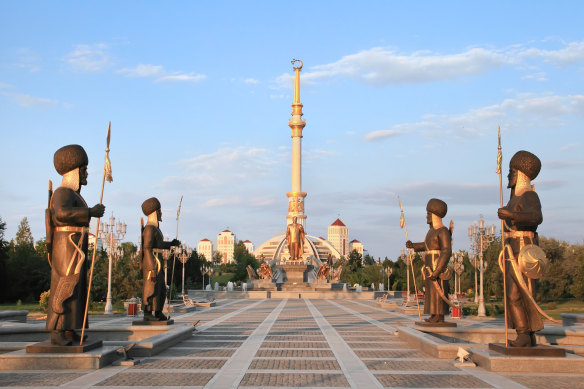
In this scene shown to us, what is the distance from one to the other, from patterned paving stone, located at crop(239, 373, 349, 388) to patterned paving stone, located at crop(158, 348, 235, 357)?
2559 millimetres

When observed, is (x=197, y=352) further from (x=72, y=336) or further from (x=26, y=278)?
(x=26, y=278)

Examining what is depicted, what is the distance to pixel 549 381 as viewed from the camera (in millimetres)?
9430

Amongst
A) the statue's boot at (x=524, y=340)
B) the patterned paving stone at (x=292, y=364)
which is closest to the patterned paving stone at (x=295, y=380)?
the patterned paving stone at (x=292, y=364)

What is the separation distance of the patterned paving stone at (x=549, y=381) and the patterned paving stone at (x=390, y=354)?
2786mm

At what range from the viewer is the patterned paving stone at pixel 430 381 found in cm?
916

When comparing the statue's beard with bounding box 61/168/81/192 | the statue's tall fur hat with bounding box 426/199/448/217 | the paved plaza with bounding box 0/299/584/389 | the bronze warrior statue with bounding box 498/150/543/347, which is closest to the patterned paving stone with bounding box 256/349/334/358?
the paved plaza with bounding box 0/299/584/389

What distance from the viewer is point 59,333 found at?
416 inches

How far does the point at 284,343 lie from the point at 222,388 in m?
5.98

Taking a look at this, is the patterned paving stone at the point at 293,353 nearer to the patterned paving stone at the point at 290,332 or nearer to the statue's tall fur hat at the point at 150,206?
the patterned paving stone at the point at 290,332

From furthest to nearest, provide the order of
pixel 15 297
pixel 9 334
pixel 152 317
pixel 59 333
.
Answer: pixel 15 297 < pixel 152 317 < pixel 9 334 < pixel 59 333

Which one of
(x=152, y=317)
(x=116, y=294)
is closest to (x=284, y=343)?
(x=152, y=317)

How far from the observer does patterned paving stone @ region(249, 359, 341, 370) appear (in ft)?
35.5

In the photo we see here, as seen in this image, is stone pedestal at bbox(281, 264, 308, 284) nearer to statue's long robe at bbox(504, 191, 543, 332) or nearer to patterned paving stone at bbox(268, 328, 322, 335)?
patterned paving stone at bbox(268, 328, 322, 335)

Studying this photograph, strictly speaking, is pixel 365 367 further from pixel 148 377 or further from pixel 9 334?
pixel 9 334
